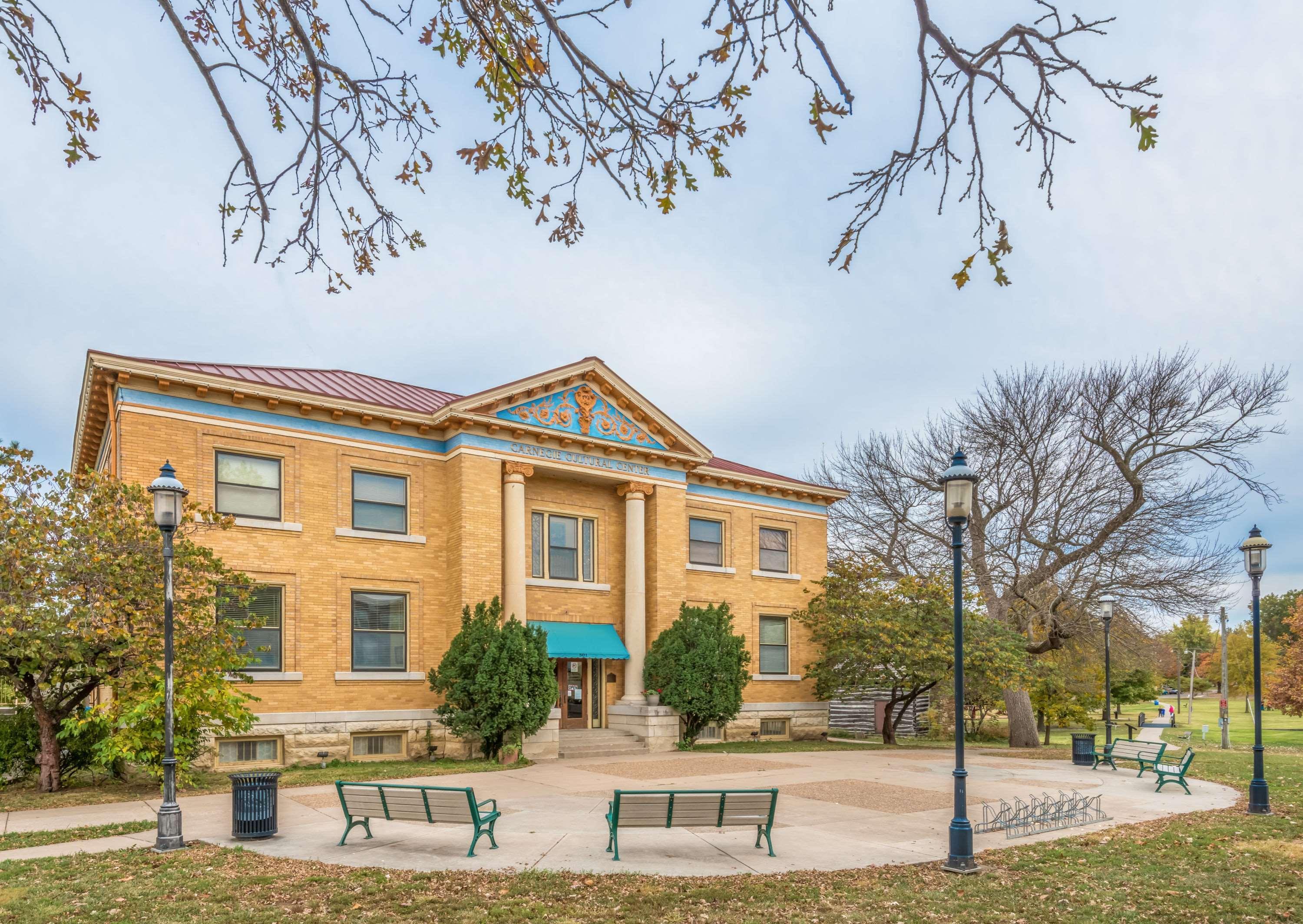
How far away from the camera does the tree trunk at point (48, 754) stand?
16.5 m

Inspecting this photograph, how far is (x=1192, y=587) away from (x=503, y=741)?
2101 cm

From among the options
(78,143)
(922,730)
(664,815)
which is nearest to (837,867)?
(664,815)

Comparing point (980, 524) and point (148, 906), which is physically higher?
point (980, 524)

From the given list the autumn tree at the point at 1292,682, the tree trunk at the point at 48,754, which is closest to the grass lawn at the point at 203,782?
the tree trunk at the point at 48,754

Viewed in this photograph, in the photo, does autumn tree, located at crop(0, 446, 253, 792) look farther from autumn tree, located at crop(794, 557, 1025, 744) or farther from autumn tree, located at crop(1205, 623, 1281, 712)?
autumn tree, located at crop(1205, 623, 1281, 712)

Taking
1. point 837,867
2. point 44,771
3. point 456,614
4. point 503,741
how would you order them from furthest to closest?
point 456,614 → point 503,741 → point 44,771 → point 837,867

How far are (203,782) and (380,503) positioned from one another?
7941 millimetres

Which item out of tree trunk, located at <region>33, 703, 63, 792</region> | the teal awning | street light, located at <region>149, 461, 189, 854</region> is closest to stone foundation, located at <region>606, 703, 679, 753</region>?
the teal awning

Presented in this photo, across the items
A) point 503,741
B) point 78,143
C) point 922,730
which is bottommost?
point 922,730

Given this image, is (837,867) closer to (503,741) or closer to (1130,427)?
(503,741)

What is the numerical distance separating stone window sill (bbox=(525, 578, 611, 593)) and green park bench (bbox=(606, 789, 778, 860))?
15.3 metres

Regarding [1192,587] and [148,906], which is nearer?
[148,906]

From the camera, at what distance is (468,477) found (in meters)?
24.2

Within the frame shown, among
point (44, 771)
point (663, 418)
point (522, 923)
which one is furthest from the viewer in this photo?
point (663, 418)
